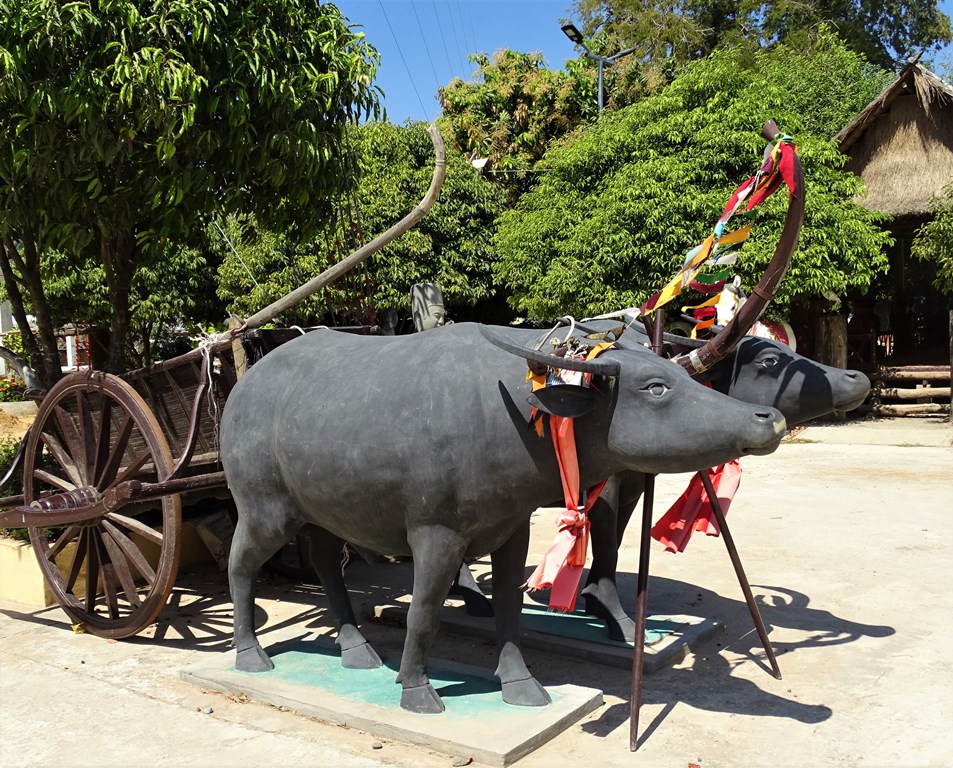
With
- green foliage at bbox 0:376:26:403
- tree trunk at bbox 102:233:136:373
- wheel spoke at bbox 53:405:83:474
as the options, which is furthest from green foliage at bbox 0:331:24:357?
wheel spoke at bbox 53:405:83:474

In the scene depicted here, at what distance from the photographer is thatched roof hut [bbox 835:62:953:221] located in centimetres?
1495

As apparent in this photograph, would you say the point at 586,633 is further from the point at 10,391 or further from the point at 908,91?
the point at 10,391

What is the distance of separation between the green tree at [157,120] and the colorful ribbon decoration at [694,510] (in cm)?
350

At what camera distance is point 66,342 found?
27156 millimetres

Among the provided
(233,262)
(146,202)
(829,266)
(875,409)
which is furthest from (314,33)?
(875,409)

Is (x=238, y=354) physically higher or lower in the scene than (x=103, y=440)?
higher

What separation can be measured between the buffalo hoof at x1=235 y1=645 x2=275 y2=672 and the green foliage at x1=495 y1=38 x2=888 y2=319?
9.66m

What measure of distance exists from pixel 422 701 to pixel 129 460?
107 inches

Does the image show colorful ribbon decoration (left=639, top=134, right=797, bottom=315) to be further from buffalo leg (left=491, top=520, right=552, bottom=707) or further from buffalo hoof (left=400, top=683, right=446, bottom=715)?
buffalo hoof (left=400, top=683, right=446, bottom=715)

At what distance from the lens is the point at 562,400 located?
3328 millimetres

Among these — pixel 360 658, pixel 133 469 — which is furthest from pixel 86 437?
pixel 360 658

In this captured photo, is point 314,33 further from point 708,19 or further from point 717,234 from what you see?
point 708,19

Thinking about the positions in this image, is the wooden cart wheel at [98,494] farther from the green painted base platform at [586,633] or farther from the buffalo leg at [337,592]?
the green painted base platform at [586,633]

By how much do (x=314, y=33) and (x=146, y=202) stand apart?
164 centimetres
